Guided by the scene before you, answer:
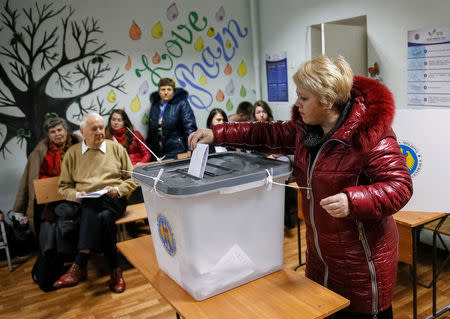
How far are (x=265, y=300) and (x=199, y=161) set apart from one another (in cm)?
42

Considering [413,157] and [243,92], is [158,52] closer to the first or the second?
[243,92]

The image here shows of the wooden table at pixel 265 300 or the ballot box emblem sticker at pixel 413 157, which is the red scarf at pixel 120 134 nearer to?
the ballot box emblem sticker at pixel 413 157

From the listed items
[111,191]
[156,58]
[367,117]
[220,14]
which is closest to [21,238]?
[111,191]

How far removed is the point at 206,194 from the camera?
1039mm

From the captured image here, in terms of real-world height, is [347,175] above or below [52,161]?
above

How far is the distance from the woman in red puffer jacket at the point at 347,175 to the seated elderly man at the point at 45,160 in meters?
2.36

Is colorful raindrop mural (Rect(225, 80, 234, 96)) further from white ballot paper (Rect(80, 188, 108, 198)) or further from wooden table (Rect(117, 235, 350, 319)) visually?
wooden table (Rect(117, 235, 350, 319))

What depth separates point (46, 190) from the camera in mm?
3201

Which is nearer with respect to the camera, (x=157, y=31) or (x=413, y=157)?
(x=413, y=157)

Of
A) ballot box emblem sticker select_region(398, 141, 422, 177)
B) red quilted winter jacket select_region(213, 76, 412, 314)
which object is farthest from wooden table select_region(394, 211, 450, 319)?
red quilted winter jacket select_region(213, 76, 412, 314)

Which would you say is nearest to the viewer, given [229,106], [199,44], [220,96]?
[199,44]

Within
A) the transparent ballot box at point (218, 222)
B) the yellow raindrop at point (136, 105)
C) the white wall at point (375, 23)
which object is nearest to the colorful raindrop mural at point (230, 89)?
the white wall at point (375, 23)

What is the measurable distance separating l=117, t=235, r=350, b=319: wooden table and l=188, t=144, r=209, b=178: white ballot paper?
1.15 feet

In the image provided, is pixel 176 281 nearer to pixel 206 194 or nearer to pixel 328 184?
pixel 206 194
